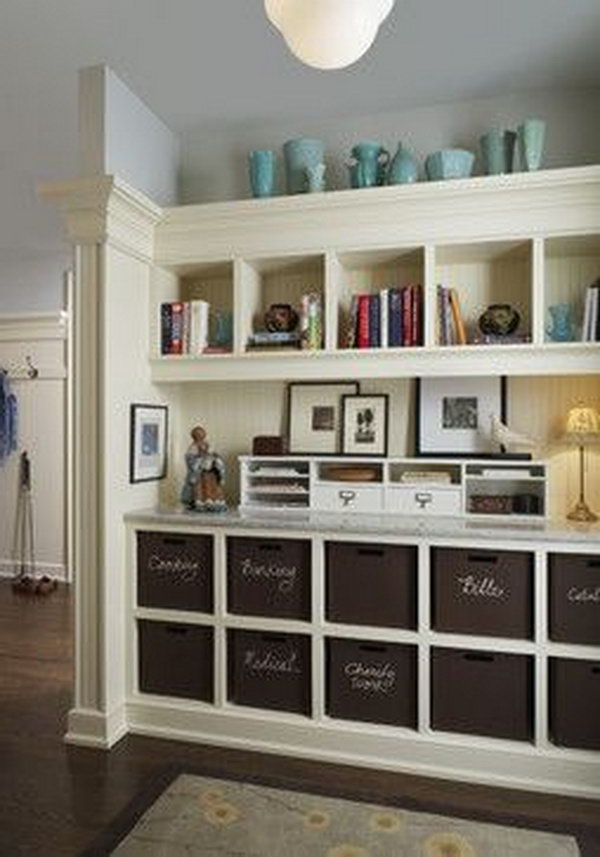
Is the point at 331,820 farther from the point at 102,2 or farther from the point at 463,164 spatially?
the point at 102,2

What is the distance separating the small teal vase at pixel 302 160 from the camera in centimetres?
269

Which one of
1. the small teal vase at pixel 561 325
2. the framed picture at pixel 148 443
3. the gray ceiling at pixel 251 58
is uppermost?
the gray ceiling at pixel 251 58

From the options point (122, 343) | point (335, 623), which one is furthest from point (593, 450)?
point (122, 343)

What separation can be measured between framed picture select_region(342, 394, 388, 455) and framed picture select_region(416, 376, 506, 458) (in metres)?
0.15

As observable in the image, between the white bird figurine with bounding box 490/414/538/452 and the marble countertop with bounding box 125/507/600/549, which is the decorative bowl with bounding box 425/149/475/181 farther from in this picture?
the marble countertop with bounding box 125/507/600/549

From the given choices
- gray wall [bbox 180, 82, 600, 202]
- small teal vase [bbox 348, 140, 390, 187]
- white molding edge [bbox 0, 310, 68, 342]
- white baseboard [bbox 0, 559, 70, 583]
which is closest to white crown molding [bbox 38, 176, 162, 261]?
gray wall [bbox 180, 82, 600, 202]

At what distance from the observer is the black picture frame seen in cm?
277

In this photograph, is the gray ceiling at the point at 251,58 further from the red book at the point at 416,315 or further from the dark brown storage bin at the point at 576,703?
the dark brown storage bin at the point at 576,703

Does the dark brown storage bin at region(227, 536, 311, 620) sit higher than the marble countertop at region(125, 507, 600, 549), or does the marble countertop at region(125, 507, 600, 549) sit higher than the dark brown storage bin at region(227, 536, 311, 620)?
the marble countertop at region(125, 507, 600, 549)

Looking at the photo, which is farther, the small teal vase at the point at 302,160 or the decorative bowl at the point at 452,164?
the small teal vase at the point at 302,160

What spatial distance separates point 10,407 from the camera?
5098mm

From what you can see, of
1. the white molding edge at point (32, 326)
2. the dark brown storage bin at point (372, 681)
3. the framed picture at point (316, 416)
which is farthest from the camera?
the white molding edge at point (32, 326)

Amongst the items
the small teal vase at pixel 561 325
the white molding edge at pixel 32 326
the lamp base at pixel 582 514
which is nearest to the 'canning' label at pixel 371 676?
the lamp base at pixel 582 514

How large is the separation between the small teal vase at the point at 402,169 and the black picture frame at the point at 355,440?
0.90 meters
